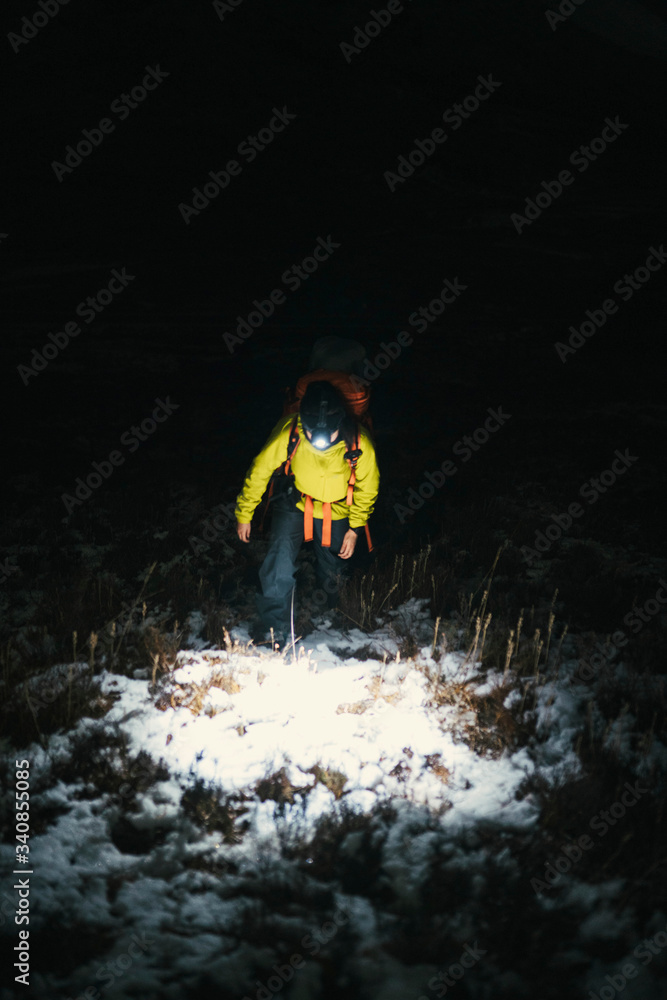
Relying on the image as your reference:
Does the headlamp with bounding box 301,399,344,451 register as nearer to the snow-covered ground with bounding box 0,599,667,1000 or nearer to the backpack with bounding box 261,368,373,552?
the backpack with bounding box 261,368,373,552

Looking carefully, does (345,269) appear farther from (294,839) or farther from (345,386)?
(294,839)

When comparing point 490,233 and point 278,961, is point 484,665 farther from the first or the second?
point 490,233

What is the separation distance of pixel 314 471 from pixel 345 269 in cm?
1330

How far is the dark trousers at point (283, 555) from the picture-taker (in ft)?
13.3

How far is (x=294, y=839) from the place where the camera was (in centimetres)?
252

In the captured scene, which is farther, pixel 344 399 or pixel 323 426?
pixel 344 399

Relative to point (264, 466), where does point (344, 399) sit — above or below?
above

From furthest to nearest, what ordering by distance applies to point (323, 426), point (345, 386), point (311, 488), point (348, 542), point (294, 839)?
point (348, 542) < point (311, 488) < point (345, 386) < point (323, 426) < point (294, 839)

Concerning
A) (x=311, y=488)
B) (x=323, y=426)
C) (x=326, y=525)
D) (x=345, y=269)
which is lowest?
(x=326, y=525)

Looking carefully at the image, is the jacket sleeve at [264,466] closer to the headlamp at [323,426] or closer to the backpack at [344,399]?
the backpack at [344,399]

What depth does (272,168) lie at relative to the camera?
20.3 meters

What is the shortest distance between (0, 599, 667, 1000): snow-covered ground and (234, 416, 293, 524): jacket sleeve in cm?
122

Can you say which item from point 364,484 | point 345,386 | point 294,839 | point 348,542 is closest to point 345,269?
point 345,386

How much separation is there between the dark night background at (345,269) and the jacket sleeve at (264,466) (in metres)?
1.35
